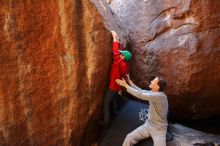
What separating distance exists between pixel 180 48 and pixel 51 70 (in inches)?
133

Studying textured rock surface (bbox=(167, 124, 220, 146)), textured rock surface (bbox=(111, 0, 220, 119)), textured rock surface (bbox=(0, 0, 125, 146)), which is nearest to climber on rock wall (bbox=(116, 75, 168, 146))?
textured rock surface (bbox=(167, 124, 220, 146))

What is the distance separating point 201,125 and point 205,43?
2383 millimetres

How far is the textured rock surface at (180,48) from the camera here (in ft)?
24.0

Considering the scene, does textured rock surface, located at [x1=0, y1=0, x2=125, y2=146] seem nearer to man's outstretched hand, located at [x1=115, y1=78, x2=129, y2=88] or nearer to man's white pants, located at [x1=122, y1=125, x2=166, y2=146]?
man's outstretched hand, located at [x1=115, y1=78, x2=129, y2=88]

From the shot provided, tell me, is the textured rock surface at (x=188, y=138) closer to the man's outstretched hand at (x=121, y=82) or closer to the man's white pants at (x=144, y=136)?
the man's white pants at (x=144, y=136)

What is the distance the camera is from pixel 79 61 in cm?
543

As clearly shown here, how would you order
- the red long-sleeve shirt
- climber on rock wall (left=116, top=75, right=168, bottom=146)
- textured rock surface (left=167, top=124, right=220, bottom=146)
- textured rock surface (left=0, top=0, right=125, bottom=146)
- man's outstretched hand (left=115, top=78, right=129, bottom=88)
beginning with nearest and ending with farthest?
textured rock surface (left=0, top=0, right=125, bottom=146) < climber on rock wall (left=116, top=75, right=168, bottom=146) < man's outstretched hand (left=115, top=78, right=129, bottom=88) < the red long-sleeve shirt < textured rock surface (left=167, top=124, right=220, bottom=146)

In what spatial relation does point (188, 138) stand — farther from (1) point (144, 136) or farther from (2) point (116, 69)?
(2) point (116, 69)

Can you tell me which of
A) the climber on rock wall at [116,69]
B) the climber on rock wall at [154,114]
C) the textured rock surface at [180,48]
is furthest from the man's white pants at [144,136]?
the textured rock surface at [180,48]

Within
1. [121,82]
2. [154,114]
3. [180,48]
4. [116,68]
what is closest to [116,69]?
[116,68]

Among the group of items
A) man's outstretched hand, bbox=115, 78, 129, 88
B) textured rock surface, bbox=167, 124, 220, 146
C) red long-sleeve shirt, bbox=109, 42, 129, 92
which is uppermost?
red long-sleeve shirt, bbox=109, 42, 129, 92

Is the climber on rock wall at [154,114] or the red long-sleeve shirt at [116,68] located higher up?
the red long-sleeve shirt at [116,68]

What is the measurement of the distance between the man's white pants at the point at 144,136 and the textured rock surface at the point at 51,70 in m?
0.77

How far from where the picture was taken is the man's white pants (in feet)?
17.9
